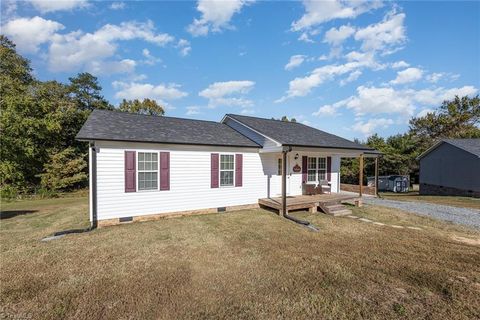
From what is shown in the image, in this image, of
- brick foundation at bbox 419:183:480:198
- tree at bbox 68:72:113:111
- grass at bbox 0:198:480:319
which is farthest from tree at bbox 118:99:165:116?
brick foundation at bbox 419:183:480:198

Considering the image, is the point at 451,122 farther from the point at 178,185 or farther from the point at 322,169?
the point at 178,185

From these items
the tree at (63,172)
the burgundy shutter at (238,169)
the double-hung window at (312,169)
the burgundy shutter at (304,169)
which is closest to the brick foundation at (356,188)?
the double-hung window at (312,169)

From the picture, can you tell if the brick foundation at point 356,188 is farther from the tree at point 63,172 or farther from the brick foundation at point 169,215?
the tree at point 63,172

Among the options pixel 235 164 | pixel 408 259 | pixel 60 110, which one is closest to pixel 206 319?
pixel 408 259

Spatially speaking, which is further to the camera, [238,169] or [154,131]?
[238,169]

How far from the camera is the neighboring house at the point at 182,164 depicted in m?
7.93

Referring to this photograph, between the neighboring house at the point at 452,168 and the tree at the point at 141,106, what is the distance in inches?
1195

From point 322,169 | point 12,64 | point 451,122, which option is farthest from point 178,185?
point 451,122

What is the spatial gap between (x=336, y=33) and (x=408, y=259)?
11.4 meters

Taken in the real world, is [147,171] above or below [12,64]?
below

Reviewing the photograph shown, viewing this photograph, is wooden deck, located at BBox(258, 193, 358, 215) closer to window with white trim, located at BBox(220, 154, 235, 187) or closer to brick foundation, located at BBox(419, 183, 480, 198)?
window with white trim, located at BBox(220, 154, 235, 187)

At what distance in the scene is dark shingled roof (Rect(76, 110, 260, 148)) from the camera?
8.11 m

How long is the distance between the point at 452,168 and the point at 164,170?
2305 cm

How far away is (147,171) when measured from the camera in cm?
859
